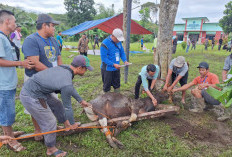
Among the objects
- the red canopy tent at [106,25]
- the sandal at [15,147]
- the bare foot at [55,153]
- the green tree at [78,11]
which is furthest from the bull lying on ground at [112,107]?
the green tree at [78,11]

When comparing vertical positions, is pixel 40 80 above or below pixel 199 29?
below

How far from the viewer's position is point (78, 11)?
46594 mm

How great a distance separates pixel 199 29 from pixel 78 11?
3309 cm

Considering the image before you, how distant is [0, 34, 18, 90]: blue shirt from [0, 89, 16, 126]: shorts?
100mm

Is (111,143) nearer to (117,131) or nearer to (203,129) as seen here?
(117,131)

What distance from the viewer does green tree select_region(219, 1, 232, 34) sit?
2734cm

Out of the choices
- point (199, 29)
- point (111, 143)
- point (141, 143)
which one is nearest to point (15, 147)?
point (111, 143)

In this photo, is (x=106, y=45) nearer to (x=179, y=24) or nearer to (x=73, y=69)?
(x=73, y=69)

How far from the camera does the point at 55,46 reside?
2984 millimetres

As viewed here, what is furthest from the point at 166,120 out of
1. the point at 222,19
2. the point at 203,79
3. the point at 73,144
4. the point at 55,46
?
the point at 222,19

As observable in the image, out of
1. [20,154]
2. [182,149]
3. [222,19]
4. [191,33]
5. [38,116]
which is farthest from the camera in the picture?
[191,33]

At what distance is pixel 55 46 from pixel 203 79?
3684 mm

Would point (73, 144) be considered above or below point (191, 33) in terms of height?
below

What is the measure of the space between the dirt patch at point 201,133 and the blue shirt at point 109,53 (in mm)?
2002
